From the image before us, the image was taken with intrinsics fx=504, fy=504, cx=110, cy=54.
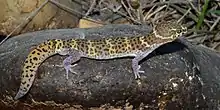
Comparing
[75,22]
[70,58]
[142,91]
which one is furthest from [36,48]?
[75,22]

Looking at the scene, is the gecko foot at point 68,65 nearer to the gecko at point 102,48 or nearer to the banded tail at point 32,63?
the gecko at point 102,48

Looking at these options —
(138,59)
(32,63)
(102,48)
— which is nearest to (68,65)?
(32,63)

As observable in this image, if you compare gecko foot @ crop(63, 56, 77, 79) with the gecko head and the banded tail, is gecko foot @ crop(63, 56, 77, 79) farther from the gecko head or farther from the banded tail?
the gecko head

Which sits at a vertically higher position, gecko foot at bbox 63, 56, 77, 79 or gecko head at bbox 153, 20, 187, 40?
gecko head at bbox 153, 20, 187, 40

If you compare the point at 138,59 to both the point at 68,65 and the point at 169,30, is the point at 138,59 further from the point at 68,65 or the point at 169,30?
the point at 68,65

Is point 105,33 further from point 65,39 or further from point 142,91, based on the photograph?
point 142,91

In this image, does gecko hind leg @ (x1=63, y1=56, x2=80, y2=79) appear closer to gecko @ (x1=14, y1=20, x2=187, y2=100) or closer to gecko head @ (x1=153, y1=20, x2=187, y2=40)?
gecko @ (x1=14, y1=20, x2=187, y2=100)

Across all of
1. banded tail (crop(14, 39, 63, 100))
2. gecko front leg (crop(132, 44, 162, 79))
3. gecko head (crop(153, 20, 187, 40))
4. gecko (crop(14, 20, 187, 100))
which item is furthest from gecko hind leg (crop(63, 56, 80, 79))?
gecko head (crop(153, 20, 187, 40))

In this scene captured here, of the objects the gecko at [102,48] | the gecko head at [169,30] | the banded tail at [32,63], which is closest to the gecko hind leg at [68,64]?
the gecko at [102,48]

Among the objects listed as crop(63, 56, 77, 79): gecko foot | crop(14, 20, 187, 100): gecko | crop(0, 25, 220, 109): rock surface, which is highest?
crop(14, 20, 187, 100): gecko
